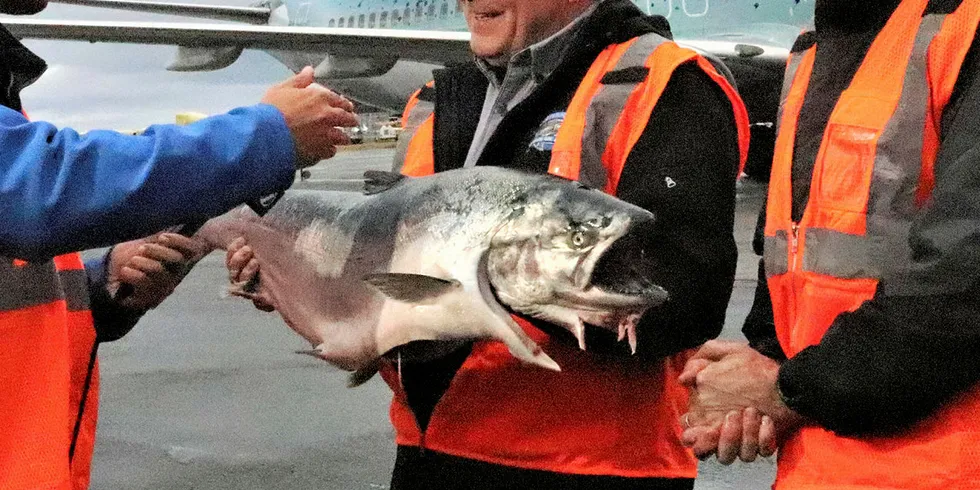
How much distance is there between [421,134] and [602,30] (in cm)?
44

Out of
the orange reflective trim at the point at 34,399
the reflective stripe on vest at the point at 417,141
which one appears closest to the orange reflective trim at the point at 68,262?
the orange reflective trim at the point at 34,399

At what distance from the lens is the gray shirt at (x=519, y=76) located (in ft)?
6.23

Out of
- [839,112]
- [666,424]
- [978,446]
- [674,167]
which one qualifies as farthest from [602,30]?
[978,446]

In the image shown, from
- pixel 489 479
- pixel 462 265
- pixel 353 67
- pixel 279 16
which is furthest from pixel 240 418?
pixel 279 16

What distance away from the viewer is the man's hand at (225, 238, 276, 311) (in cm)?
193

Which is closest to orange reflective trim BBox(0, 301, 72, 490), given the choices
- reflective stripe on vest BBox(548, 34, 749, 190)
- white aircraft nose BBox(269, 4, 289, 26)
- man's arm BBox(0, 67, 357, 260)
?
man's arm BBox(0, 67, 357, 260)

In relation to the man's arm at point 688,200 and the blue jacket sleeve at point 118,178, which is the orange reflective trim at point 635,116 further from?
the blue jacket sleeve at point 118,178

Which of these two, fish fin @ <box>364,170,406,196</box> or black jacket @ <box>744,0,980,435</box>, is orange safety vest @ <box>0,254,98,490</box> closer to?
fish fin @ <box>364,170,406,196</box>

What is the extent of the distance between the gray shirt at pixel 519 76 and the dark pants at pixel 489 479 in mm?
557

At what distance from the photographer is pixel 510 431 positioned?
1822mm

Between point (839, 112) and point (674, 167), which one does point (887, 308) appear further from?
point (674, 167)

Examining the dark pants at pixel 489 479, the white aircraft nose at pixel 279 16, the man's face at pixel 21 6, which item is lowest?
the white aircraft nose at pixel 279 16

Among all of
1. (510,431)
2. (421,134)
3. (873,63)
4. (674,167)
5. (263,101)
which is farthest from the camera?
(421,134)

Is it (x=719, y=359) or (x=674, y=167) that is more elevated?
(x=674, y=167)
